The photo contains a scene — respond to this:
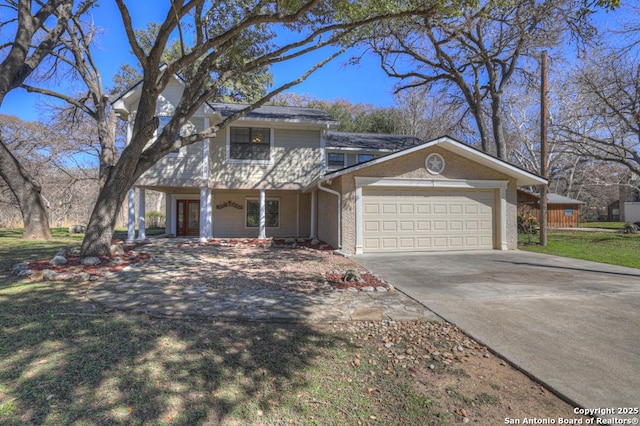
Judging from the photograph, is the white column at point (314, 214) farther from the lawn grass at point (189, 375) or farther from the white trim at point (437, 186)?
the lawn grass at point (189, 375)

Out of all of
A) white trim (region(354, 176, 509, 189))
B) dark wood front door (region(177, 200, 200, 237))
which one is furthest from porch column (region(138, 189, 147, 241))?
white trim (region(354, 176, 509, 189))

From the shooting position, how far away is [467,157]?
36.2 feet

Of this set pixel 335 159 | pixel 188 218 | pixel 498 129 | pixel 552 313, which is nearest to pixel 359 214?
pixel 552 313

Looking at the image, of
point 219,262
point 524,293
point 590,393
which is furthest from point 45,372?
point 524,293

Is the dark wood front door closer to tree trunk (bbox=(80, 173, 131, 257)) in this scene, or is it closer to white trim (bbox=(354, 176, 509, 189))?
tree trunk (bbox=(80, 173, 131, 257))

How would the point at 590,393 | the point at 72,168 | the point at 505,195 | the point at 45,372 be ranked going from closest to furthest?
the point at 590,393 < the point at 45,372 < the point at 505,195 < the point at 72,168

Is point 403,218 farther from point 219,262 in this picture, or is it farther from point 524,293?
point 219,262

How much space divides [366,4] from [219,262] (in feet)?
24.0

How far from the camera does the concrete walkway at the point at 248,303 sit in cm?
422

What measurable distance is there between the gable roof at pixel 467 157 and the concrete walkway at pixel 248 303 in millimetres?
5496

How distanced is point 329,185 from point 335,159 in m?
5.02

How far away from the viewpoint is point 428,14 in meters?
6.47

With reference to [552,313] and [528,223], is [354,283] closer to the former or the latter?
[552,313]

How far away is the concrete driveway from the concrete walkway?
2.13ft
